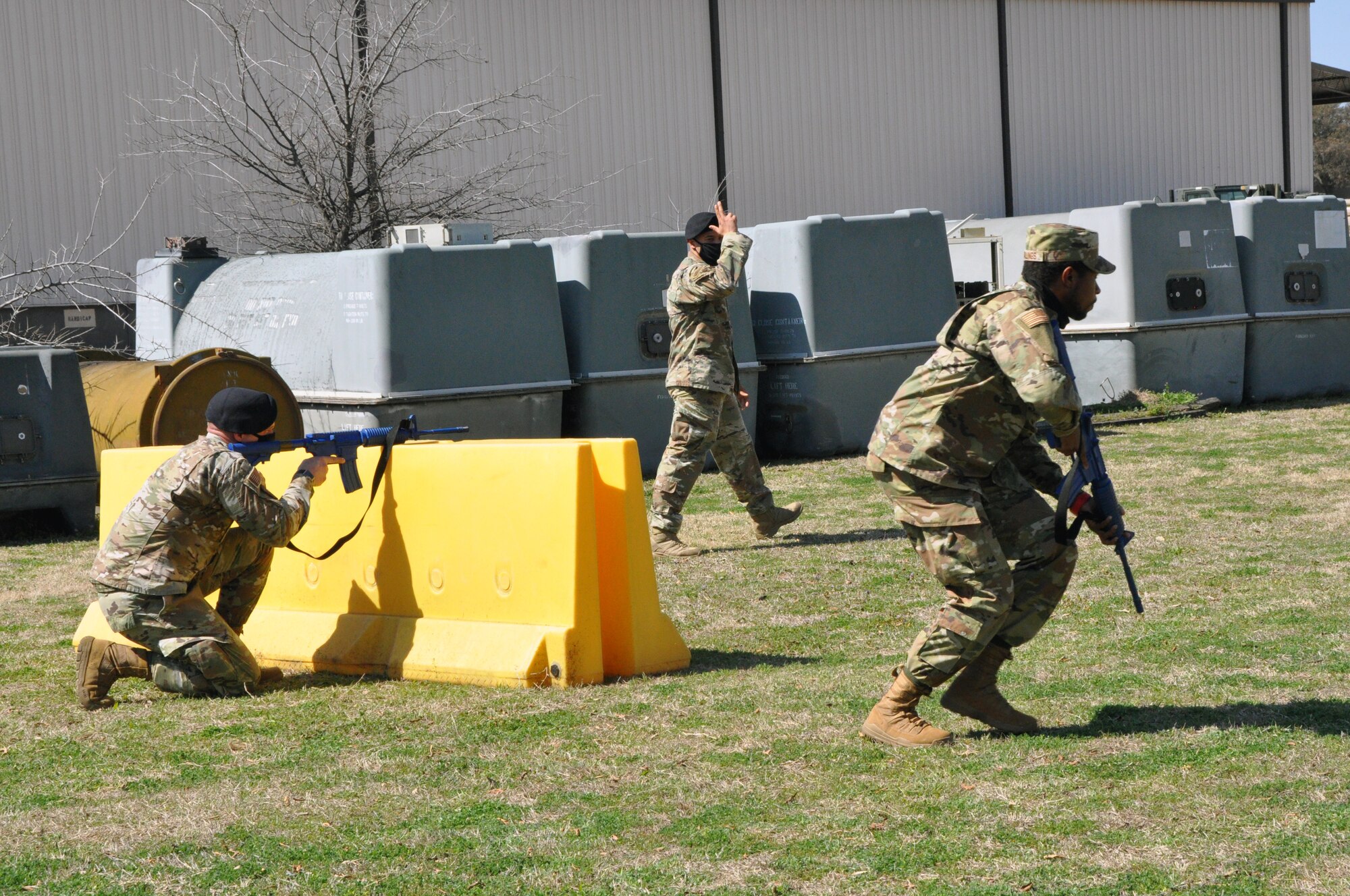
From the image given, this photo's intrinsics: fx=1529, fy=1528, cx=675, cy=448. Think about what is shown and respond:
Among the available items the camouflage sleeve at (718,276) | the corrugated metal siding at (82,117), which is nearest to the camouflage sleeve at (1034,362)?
the camouflage sleeve at (718,276)

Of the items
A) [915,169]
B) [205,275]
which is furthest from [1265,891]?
[915,169]

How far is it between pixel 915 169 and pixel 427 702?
61.9ft

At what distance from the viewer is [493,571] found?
6316 mm

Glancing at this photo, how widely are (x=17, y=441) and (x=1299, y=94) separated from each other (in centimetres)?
2394

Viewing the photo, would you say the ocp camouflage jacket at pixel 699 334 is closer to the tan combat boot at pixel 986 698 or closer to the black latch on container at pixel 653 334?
the black latch on container at pixel 653 334

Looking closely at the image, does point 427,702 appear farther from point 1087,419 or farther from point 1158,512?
point 1158,512

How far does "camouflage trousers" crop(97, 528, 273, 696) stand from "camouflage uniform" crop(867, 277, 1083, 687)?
113 inches

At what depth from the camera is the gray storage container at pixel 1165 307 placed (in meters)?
15.1

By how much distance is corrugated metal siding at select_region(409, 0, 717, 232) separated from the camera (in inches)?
779

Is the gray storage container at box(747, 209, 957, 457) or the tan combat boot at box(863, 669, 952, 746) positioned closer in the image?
the tan combat boot at box(863, 669, 952, 746)

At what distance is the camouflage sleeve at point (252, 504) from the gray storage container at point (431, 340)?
5.68 m

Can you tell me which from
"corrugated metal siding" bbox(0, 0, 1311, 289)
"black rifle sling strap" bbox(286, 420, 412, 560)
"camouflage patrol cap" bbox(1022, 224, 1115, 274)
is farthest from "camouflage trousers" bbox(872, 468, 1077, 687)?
"corrugated metal siding" bbox(0, 0, 1311, 289)

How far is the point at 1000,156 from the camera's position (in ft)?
80.0

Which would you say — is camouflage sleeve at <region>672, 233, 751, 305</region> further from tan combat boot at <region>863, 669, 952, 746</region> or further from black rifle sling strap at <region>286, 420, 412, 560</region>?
tan combat boot at <region>863, 669, 952, 746</region>
